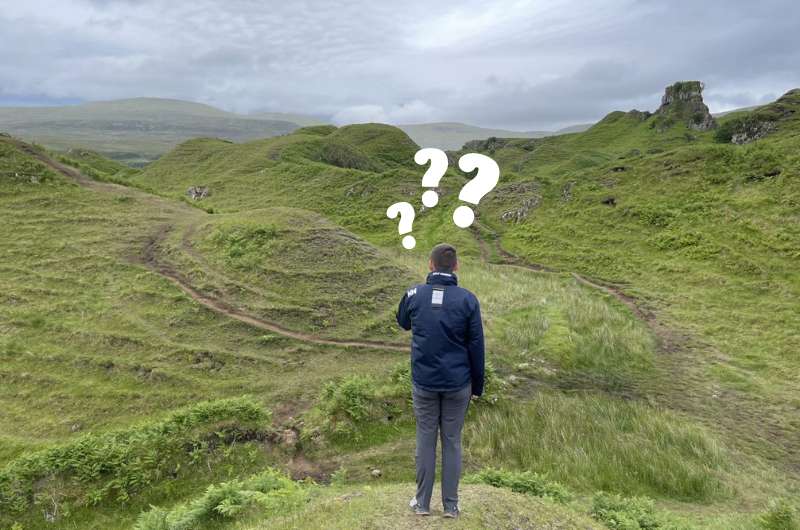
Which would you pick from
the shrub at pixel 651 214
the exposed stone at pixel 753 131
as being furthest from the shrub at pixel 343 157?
the exposed stone at pixel 753 131

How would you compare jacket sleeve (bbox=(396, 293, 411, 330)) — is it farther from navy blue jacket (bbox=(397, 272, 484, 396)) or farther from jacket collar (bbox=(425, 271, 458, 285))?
jacket collar (bbox=(425, 271, 458, 285))

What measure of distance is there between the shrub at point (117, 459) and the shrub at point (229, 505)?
2040 mm

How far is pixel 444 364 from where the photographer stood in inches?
226

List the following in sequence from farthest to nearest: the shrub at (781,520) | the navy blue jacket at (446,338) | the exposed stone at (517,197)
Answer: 1. the exposed stone at (517,197)
2. the shrub at (781,520)
3. the navy blue jacket at (446,338)

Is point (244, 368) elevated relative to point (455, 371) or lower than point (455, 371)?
lower

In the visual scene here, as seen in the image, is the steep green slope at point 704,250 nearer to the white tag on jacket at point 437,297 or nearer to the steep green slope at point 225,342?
the steep green slope at point 225,342

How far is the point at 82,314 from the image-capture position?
17.6m

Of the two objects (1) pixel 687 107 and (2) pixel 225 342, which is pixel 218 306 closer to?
(2) pixel 225 342

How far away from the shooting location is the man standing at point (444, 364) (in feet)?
19.1

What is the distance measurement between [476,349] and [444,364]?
499 millimetres

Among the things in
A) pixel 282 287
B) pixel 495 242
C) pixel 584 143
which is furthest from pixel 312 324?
pixel 584 143

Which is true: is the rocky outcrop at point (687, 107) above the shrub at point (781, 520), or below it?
above

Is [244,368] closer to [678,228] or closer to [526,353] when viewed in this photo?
[526,353]

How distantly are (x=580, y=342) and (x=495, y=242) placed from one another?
23050mm
